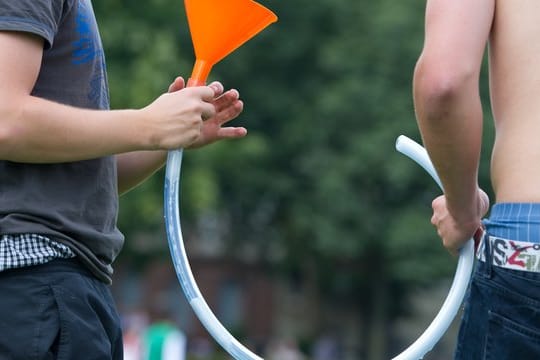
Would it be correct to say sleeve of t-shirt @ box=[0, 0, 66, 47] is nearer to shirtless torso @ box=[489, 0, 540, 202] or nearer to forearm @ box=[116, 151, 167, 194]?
forearm @ box=[116, 151, 167, 194]

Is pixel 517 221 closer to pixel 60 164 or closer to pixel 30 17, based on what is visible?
pixel 60 164

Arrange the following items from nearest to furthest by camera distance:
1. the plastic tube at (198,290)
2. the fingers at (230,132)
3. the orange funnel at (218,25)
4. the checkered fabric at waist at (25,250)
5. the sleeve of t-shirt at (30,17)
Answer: the sleeve of t-shirt at (30,17)
the checkered fabric at waist at (25,250)
the orange funnel at (218,25)
the plastic tube at (198,290)
the fingers at (230,132)

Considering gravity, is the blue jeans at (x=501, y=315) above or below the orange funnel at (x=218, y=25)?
below

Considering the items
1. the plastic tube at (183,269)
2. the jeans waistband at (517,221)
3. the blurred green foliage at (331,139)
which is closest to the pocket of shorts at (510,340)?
the jeans waistband at (517,221)

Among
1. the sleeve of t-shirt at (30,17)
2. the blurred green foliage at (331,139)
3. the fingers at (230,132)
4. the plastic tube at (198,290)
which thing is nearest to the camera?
the sleeve of t-shirt at (30,17)

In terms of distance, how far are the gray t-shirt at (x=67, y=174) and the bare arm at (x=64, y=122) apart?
7 cm

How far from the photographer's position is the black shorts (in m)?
2.82

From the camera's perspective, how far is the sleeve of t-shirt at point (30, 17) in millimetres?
2750

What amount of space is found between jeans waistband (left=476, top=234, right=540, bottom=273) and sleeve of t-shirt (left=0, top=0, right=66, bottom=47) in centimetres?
125

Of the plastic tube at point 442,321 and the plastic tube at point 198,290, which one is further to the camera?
the plastic tube at point 442,321

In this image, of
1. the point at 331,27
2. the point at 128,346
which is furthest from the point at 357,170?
the point at 128,346

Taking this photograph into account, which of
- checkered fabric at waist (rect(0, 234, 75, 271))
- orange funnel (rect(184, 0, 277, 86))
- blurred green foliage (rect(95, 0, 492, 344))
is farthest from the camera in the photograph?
blurred green foliage (rect(95, 0, 492, 344))

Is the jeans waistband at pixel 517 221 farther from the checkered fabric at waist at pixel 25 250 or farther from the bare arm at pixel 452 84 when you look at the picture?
the checkered fabric at waist at pixel 25 250

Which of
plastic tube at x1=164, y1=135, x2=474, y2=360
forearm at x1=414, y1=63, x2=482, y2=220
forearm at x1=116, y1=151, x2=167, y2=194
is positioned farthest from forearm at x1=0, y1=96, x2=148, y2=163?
forearm at x1=414, y1=63, x2=482, y2=220
